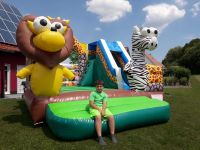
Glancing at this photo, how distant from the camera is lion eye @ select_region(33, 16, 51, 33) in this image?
6.09 meters

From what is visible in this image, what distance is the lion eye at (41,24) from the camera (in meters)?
6.09

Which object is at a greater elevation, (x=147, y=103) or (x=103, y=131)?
(x=147, y=103)

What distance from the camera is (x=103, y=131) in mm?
5359

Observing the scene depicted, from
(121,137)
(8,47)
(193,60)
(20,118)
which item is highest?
(193,60)

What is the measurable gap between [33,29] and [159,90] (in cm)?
538

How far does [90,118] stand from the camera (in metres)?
5.15

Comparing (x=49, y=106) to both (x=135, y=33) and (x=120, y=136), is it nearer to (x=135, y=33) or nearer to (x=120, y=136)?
(x=120, y=136)

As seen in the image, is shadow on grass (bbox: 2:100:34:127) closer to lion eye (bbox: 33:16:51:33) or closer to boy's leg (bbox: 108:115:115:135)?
boy's leg (bbox: 108:115:115:135)

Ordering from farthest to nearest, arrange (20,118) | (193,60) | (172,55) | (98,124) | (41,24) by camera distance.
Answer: (172,55) → (193,60) → (20,118) → (41,24) → (98,124)

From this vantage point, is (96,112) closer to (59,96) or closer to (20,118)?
(59,96)

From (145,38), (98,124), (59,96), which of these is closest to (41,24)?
(59,96)

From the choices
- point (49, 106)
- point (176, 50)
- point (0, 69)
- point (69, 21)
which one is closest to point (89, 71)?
point (0, 69)

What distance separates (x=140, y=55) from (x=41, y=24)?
393 cm

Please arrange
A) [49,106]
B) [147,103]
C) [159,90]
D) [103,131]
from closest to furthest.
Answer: [103,131], [49,106], [147,103], [159,90]
